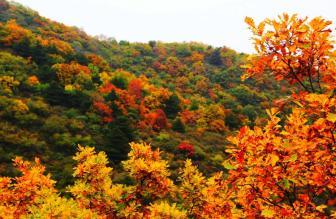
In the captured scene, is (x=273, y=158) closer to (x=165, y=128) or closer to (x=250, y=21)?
(x=250, y=21)

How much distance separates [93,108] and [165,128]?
7.92 m

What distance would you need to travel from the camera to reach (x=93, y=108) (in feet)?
110

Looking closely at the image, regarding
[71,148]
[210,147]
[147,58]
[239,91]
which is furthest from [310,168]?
[147,58]

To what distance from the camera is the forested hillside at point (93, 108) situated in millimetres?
27109

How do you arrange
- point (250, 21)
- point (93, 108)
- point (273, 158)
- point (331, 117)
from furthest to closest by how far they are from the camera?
point (93, 108) → point (250, 21) → point (273, 158) → point (331, 117)

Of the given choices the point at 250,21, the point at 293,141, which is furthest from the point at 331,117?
the point at 250,21

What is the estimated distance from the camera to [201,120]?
40.4 metres

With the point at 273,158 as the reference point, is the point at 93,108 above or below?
below

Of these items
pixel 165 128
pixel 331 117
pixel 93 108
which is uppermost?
pixel 331 117

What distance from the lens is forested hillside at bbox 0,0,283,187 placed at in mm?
27109

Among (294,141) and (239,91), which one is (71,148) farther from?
(239,91)

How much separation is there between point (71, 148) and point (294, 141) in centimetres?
2526

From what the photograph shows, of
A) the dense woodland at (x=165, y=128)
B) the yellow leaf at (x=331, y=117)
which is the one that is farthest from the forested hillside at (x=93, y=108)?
the yellow leaf at (x=331, y=117)

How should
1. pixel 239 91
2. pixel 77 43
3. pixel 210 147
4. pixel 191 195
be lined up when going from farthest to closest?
pixel 77 43 < pixel 239 91 < pixel 210 147 < pixel 191 195
